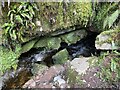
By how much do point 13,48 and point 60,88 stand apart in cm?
163

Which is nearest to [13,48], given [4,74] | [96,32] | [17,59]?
[17,59]

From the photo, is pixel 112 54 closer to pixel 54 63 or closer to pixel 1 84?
pixel 54 63

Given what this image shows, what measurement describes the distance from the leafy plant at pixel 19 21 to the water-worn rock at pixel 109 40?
1.66m

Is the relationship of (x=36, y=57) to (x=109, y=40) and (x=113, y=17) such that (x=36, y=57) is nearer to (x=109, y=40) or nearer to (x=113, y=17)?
(x=109, y=40)

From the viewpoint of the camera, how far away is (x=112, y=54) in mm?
5676

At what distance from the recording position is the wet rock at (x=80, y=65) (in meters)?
5.68

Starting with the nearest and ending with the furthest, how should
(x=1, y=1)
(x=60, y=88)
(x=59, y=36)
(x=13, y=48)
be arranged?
1. (x=60, y=88)
2. (x=1, y=1)
3. (x=13, y=48)
4. (x=59, y=36)

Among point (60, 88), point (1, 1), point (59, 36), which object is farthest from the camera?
point (59, 36)

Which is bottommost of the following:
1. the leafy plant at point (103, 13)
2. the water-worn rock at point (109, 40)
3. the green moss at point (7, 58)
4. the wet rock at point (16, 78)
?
the wet rock at point (16, 78)

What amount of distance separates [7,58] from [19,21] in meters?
1.00

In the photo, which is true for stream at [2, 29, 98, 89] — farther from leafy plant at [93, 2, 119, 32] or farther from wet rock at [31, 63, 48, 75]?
leafy plant at [93, 2, 119, 32]

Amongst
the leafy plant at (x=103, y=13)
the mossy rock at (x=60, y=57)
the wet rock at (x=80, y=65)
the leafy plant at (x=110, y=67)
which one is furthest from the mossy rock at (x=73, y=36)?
the leafy plant at (x=110, y=67)

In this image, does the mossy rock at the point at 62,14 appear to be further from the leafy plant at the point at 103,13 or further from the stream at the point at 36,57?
the stream at the point at 36,57

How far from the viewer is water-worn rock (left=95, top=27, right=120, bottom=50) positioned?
19.0 feet
